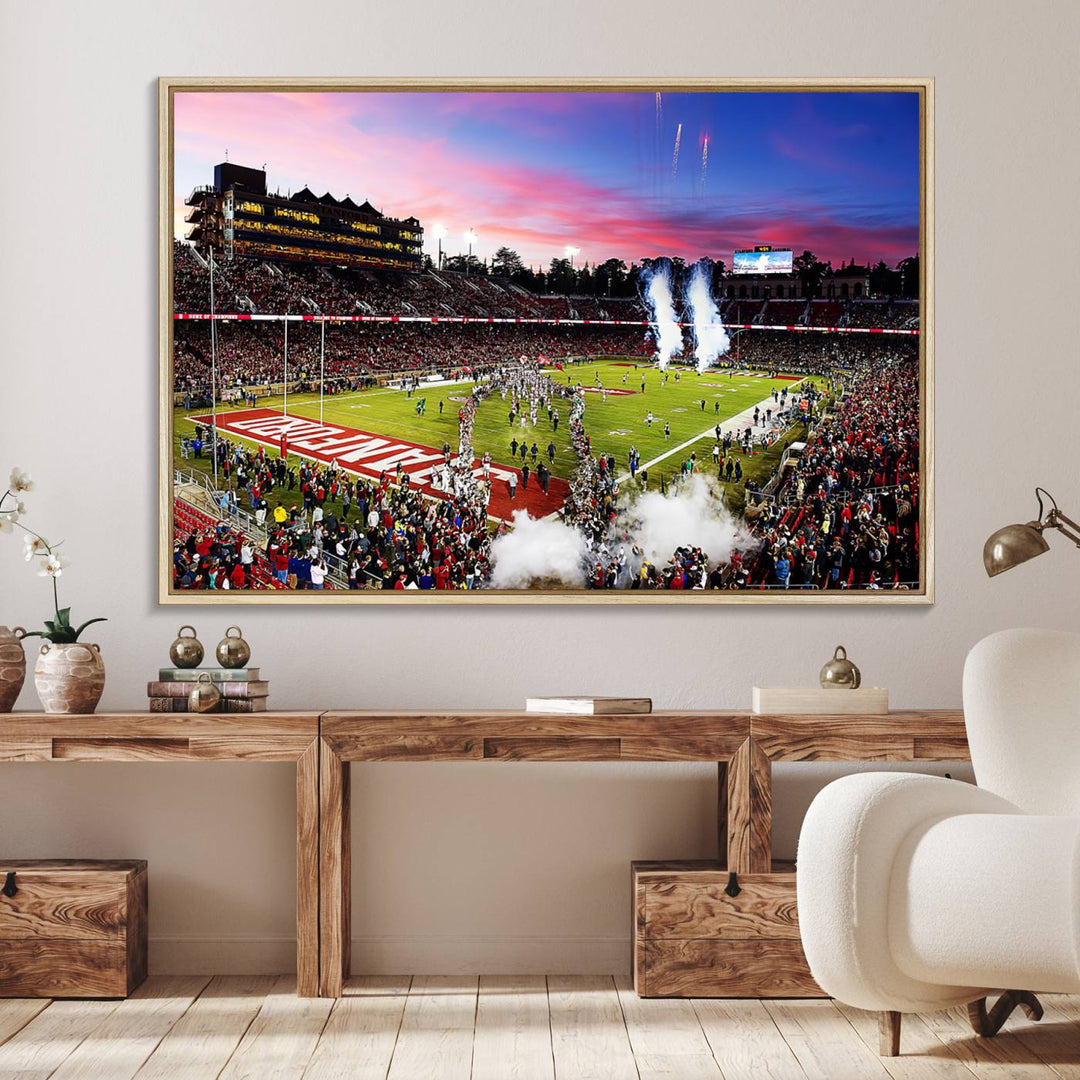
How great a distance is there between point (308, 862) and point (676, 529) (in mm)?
1283

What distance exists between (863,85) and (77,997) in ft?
9.99

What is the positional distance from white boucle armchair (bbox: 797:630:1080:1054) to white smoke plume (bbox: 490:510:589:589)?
1150 millimetres

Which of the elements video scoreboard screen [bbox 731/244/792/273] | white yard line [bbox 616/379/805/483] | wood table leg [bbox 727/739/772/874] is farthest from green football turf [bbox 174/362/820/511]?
wood table leg [bbox 727/739/772/874]

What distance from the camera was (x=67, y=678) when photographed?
9.75 feet

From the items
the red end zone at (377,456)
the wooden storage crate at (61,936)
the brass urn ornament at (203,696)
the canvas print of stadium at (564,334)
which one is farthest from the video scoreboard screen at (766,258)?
the wooden storage crate at (61,936)

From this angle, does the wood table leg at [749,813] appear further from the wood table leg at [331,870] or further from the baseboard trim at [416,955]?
the wood table leg at [331,870]

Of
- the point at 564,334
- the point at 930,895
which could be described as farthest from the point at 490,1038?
the point at 564,334

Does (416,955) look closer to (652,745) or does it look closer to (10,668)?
(652,745)

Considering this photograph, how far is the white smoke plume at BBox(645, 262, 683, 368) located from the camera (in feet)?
11.0

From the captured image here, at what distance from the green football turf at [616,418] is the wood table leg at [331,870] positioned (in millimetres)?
932

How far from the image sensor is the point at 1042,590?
3.35 metres

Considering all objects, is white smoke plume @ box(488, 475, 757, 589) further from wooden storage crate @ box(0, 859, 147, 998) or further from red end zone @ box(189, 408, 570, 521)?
wooden storage crate @ box(0, 859, 147, 998)

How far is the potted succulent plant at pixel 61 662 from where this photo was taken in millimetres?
2973

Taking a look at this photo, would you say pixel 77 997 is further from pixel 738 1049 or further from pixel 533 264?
pixel 533 264
